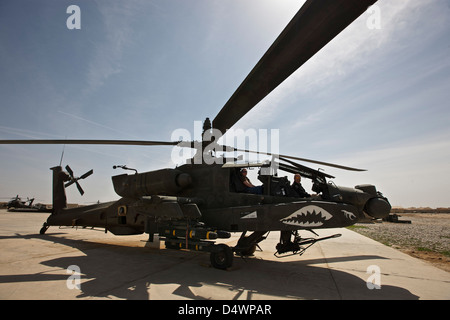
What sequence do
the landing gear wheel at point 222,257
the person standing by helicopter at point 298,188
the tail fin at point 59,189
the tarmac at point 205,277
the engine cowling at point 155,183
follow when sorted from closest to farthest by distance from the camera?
the tarmac at point 205,277 → the landing gear wheel at point 222,257 → the person standing by helicopter at point 298,188 → the engine cowling at point 155,183 → the tail fin at point 59,189

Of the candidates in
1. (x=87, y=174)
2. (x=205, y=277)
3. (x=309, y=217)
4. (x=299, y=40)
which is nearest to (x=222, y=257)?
(x=205, y=277)

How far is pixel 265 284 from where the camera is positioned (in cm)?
520

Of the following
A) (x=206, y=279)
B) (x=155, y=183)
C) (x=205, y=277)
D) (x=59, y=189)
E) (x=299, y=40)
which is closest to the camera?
(x=299, y=40)

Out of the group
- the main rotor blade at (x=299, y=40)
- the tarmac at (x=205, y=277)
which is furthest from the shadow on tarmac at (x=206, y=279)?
the main rotor blade at (x=299, y=40)

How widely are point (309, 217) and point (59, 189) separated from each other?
12590 millimetres

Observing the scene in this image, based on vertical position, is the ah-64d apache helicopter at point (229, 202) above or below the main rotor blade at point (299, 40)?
below

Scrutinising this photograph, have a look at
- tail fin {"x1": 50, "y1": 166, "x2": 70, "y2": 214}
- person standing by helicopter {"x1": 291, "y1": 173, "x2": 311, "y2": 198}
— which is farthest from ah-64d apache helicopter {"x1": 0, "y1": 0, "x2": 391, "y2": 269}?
tail fin {"x1": 50, "y1": 166, "x2": 70, "y2": 214}

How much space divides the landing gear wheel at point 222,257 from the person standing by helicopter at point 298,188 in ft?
8.26

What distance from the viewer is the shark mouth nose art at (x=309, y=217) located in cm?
593

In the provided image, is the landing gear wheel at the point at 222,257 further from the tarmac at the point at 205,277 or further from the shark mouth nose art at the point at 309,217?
the shark mouth nose art at the point at 309,217

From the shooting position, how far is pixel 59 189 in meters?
12.4

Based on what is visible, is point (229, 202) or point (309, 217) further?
point (229, 202)

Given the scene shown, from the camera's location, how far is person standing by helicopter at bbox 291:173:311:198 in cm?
682

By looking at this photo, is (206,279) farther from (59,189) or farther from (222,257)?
(59,189)
